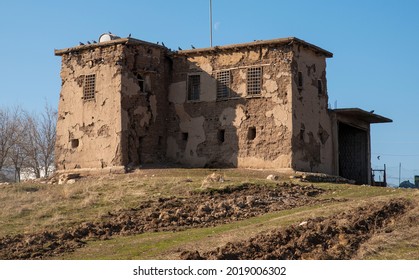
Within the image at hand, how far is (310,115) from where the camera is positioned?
32375 mm

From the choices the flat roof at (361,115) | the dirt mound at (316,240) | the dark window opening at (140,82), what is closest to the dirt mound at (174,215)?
the dirt mound at (316,240)

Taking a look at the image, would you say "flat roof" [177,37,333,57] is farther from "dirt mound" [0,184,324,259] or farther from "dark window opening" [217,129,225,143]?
"dirt mound" [0,184,324,259]

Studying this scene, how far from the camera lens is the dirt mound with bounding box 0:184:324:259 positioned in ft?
60.2

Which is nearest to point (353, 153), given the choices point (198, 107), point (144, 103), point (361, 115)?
point (361, 115)

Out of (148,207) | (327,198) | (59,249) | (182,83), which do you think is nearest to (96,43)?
(182,83)

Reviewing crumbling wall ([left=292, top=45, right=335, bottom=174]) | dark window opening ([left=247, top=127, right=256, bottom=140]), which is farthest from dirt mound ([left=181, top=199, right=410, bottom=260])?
dark window opening ([left=247, top=127, right=256, bottom=140])

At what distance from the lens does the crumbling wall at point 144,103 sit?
106 feet

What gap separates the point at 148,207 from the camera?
912 inches

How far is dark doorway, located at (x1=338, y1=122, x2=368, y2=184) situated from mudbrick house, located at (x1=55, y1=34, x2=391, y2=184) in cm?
288

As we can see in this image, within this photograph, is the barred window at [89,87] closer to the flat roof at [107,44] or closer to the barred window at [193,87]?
the flat roof at [107,44]

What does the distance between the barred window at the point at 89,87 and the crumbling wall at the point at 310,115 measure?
9259mm

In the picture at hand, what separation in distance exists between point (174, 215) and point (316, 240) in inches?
264

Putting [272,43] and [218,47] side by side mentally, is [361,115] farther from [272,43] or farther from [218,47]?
[218,47]

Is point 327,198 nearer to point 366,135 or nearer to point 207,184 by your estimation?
point 207,184
